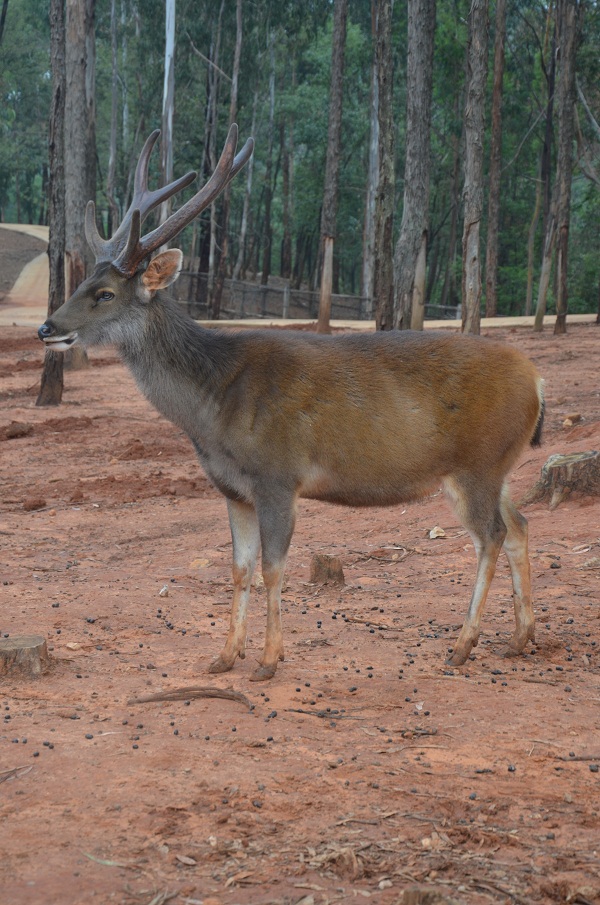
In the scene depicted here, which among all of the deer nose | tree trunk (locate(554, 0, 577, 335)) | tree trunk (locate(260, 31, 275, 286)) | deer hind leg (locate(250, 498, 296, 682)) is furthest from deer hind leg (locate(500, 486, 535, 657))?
tree trunk (locate(260, 31, 275, 286))

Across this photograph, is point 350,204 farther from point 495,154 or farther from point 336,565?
point 336,565

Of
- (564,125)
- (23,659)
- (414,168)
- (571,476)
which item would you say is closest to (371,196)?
(564,125)

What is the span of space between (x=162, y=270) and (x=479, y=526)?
2.45 m

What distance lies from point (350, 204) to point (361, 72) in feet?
21.5

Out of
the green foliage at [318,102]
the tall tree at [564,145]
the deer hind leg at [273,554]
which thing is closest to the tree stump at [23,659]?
the deer hind leg at [273,554]

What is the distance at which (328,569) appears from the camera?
8234 mm

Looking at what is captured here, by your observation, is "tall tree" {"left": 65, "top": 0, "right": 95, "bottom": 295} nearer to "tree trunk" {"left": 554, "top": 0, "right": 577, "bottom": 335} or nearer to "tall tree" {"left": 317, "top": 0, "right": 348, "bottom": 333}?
"tall tree" {"left": 317, "top": 0, "right": 348, "bottom": 333}

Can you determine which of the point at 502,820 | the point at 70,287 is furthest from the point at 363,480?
the point at 70,287

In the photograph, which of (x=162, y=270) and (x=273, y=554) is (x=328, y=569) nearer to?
(x=273, y=554)

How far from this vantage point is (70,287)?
61.5 feet

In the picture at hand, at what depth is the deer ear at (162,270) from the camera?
6.52 meters

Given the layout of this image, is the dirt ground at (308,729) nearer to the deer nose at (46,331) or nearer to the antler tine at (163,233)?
the deer nose at (46,331)

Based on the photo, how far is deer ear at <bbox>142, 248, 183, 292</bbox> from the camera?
652cm

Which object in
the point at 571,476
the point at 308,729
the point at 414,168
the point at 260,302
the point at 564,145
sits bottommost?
the point at 260,302
